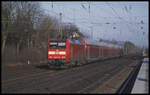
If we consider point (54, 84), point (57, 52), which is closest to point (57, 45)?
point (57, 52)

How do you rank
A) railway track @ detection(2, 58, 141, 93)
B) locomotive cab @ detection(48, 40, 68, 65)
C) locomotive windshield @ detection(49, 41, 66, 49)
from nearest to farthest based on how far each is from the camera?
railway track @ detection(2, 58, 141, 93)
locomotive cab @ detection(48, 40, 68, 65)
locomotive windshield @ detection(49, 41, 66, 49)

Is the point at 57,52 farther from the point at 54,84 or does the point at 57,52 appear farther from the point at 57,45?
the point at 54,84

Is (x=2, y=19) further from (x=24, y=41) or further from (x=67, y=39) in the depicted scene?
(x=67, y=39)

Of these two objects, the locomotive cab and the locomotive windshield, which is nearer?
the locomotive cab

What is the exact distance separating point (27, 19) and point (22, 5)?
7.78 ft

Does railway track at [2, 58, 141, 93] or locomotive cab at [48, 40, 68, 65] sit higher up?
locomotive cab at [48, 40, 68, 65]

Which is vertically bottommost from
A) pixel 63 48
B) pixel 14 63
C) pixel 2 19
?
pixel 14 63

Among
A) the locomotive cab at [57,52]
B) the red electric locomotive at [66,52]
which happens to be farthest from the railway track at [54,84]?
the red electric locomotive at [66,52]

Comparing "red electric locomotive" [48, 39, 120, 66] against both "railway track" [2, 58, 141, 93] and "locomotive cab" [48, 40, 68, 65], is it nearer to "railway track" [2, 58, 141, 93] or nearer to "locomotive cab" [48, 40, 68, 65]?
"locomotive cab" [48, 40, 68, 65]

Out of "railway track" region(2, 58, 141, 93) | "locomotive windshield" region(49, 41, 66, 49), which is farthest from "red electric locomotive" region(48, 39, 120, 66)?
"railway track" region(2, 58, 141, 93)

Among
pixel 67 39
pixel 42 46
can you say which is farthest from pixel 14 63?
pixel 42 46

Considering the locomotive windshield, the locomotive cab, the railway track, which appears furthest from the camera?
the locomotive windshield

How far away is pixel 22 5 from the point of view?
42344 millimetres

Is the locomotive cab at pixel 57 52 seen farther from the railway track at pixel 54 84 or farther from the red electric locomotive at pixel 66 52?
the railway track at pixel 54 84
